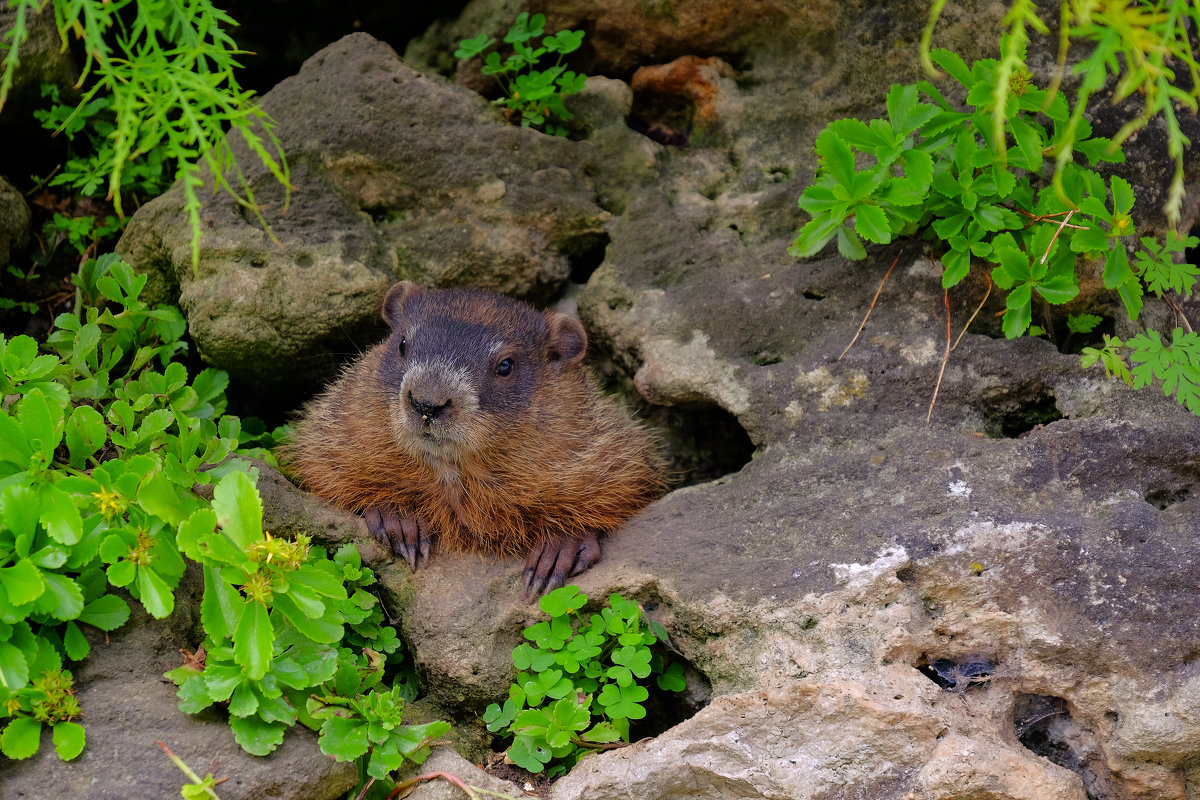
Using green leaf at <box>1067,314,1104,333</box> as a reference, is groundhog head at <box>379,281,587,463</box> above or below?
below

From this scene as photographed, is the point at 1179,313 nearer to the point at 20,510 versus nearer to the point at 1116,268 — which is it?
the point at 1116,268

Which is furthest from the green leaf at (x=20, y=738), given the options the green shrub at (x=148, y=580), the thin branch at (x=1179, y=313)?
the thin branch at (x=1179, y=313)

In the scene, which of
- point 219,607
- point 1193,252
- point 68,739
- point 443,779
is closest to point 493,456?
point 443,779

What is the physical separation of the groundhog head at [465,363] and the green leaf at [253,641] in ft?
4.50

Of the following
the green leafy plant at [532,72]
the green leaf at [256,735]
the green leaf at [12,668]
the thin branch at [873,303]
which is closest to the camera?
the green leaf at [12,668]

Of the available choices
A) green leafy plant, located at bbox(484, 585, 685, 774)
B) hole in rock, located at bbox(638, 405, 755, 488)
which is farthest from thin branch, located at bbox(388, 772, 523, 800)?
hole in rock, located at bbox(638, 405, 755, 488)

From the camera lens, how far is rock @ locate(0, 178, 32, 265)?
16.8 ft

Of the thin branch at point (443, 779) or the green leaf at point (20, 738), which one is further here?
the thin branch at point (443, 779)

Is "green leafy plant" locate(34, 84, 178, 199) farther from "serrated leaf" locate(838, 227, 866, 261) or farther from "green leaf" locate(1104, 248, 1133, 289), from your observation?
"green leaf" locate(1104, 248, 1133, 289)

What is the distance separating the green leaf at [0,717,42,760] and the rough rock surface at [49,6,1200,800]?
1375 mm

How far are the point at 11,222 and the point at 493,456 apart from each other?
2.96m

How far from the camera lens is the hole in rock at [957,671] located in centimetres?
352

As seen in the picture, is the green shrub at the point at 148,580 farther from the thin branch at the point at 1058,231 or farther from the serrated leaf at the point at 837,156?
the thin branch at the point at 1058,231

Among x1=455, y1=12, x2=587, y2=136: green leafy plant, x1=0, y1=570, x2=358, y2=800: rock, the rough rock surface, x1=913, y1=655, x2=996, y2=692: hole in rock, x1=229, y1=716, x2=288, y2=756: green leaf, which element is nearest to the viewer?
x1=0, y1=570, x2=358, y2=800: rock
